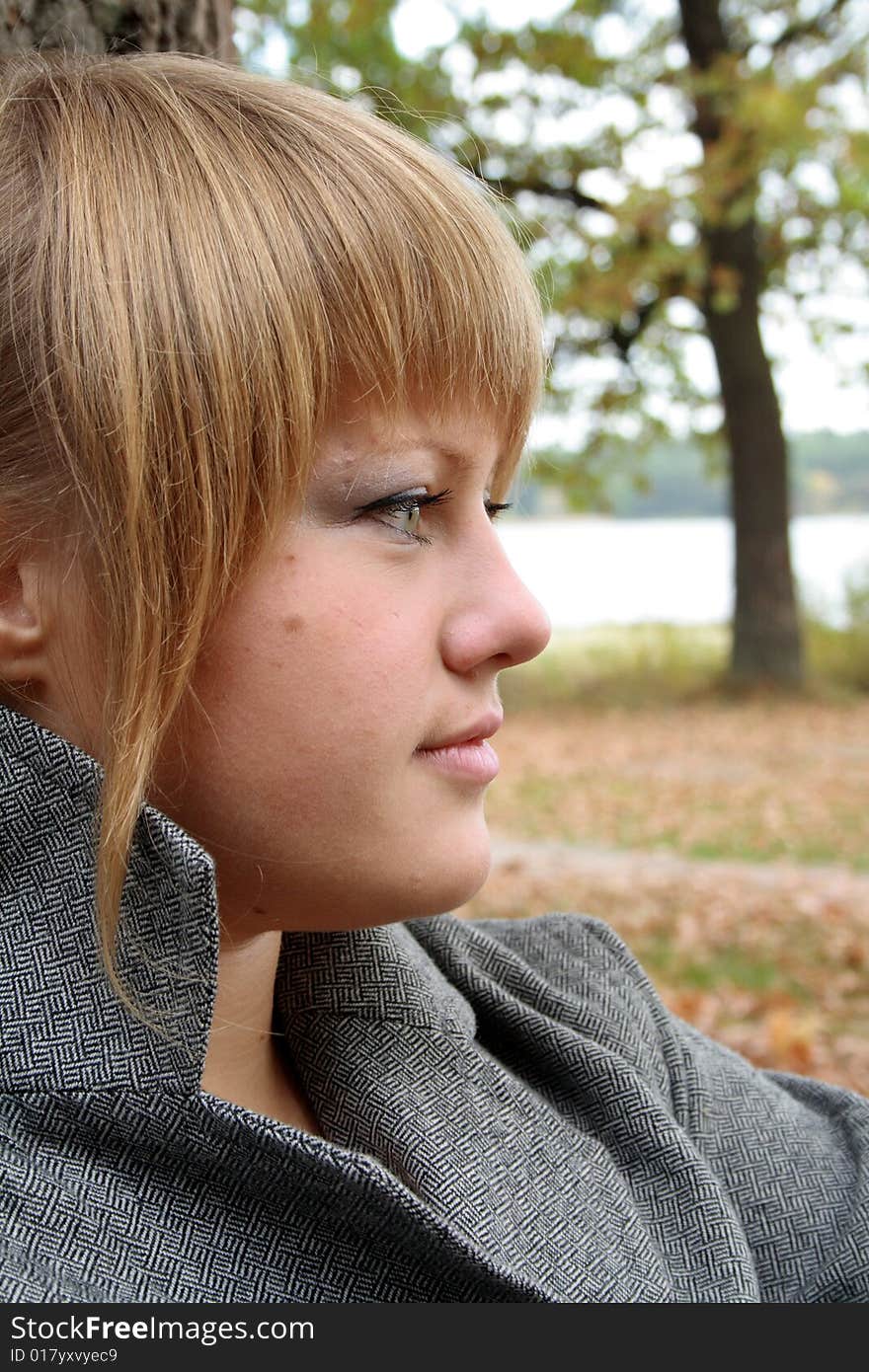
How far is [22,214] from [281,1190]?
109cm

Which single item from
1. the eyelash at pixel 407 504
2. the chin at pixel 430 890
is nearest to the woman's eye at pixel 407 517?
the eyelash at pixel 407 504

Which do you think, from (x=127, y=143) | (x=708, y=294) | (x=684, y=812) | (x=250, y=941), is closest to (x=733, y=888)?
(x=684, y=812)

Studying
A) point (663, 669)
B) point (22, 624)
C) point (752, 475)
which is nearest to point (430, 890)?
point (22, 624)

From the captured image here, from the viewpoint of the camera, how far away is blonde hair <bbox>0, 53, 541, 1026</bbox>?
1.35 m

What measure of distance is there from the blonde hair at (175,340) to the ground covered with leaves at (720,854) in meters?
2.87

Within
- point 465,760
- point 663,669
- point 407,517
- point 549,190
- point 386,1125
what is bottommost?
point 663,669

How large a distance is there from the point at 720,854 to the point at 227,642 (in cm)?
693

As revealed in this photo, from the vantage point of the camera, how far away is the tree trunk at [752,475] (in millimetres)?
14031

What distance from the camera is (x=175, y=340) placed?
135 cm

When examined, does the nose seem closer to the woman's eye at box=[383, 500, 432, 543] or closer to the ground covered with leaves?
the woman's eye at box=[383, 500, 432, 543]

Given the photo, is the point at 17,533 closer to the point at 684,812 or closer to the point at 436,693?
the point at 436,693

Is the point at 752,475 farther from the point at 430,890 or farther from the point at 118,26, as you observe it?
the point at 430,890

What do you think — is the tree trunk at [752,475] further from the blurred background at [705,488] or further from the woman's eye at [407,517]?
the woman's eye at [407,517]

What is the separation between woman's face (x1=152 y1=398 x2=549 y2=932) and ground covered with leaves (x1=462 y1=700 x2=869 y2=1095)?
8.44 ft
